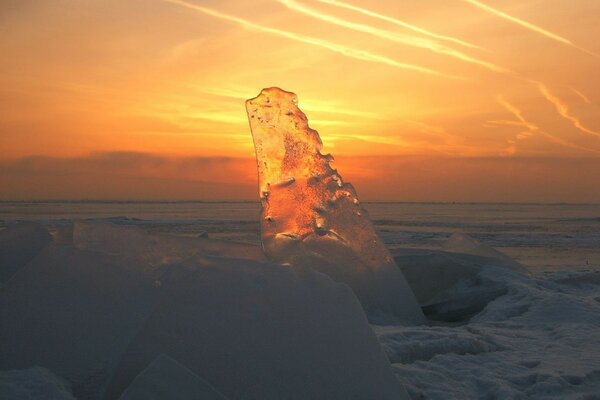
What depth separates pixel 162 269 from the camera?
3316 millimetres

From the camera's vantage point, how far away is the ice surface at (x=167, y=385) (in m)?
2.07

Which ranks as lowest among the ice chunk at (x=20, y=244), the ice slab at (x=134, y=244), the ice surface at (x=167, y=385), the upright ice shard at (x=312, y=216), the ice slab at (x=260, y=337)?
the ice surface at (x=167, y=385)

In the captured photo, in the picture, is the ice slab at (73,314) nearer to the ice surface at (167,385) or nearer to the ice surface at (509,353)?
the ice surface at (167,385)

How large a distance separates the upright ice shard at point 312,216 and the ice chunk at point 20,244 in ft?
6.10

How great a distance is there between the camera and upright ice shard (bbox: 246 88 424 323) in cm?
527

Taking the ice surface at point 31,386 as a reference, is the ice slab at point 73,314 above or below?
above

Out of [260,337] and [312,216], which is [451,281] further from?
[260,337]

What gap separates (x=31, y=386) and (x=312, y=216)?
136 inches

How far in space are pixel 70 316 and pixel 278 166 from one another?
9.76 ft

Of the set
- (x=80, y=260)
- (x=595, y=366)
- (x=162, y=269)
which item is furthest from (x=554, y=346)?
(x=80, y=260)

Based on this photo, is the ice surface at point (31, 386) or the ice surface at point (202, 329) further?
the ice surface at point (202, 329)

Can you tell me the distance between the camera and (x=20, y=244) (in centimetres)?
424

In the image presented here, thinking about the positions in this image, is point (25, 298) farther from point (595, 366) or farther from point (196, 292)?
point (595, 366)

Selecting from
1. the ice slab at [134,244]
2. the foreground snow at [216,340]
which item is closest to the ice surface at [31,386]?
the foreground snow at [216,340]
